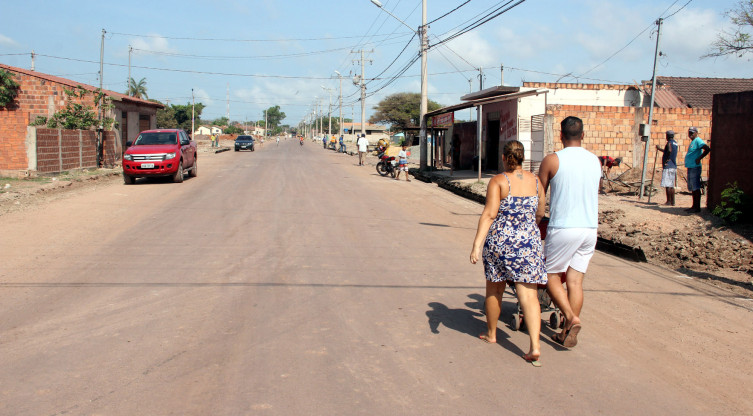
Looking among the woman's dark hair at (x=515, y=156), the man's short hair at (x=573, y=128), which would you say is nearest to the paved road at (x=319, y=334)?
the woman's dark hair at (x=515, y=156)

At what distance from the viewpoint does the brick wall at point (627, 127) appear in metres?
20.7

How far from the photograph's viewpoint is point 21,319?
213 inches

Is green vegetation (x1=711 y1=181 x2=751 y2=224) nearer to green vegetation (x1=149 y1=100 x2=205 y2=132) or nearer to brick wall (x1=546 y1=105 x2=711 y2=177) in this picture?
brick wall (x1=546 y1=105 x2=711 y2=177)

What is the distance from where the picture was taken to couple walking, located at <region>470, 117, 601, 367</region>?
15.4ft

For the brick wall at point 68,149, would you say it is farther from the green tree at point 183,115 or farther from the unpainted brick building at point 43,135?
the green tree at point 183,115

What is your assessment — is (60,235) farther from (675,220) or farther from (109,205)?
(675,220)

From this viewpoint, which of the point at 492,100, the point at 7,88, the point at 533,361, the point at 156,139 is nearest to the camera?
the point at 533,361

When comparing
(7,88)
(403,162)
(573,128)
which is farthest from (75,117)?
(573,128)

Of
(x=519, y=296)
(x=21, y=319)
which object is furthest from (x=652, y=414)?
(x=21, y=319)

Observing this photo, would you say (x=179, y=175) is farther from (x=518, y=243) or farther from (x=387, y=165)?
(x=518, y=243)

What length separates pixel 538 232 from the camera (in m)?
4.78

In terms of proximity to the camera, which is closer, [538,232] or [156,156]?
[538,232]

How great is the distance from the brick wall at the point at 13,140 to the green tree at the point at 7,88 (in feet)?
1.66

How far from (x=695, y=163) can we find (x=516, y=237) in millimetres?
8663
